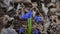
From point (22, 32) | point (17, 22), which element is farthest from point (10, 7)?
point (22, 32)

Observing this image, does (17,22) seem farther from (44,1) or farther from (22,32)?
(44,1)

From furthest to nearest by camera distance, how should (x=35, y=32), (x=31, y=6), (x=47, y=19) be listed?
1. (x=31, y=6)
2. (x=47, y=19)
3. (x=35, y=32)

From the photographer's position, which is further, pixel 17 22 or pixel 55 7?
pixel 55 7

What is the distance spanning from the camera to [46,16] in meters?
3.04

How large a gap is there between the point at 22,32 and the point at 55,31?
41 centimetres

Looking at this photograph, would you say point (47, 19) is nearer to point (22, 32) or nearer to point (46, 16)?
point (46, 16)

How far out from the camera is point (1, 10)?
3.06m

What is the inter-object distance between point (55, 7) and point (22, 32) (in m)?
0.73

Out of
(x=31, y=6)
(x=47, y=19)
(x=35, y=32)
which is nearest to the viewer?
(x=35, y=32)

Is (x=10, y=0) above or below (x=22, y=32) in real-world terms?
above

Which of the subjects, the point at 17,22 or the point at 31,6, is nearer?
the point at 17,22

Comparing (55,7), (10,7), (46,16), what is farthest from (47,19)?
(10,7)

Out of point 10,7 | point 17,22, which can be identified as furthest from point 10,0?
point 17,22

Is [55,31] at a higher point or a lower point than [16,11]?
lower
